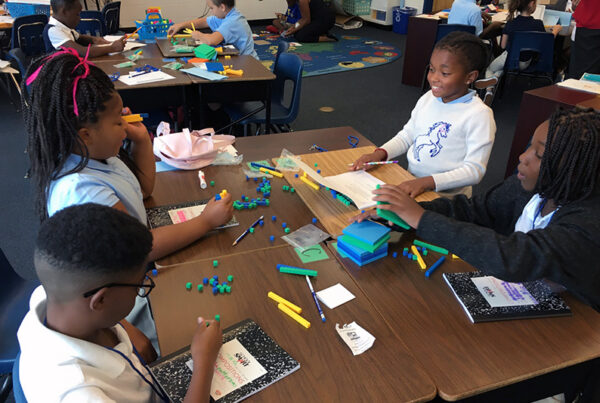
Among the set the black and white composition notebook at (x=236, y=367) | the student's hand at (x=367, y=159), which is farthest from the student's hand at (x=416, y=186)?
the black and white composition notebook at (x=236, y=367)

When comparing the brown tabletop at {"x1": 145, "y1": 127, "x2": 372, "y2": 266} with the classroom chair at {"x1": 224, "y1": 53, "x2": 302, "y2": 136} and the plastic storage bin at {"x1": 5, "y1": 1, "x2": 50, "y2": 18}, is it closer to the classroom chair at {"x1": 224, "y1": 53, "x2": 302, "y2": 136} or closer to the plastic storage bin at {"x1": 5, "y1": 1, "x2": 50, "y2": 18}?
the classroom chair at {"x1": 224, "y1": 53, "x2": 302, "y2": 136}

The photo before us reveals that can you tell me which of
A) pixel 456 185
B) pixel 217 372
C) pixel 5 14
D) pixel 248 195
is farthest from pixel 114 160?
pixel 5 14

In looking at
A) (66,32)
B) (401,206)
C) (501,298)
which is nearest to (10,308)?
(401,206)

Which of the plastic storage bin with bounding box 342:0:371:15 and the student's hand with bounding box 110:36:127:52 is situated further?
the plastic storage bin with bounding box 342:0:371:15

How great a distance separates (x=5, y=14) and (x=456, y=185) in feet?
19.0

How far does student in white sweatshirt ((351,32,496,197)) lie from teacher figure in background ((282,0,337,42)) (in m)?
6.16

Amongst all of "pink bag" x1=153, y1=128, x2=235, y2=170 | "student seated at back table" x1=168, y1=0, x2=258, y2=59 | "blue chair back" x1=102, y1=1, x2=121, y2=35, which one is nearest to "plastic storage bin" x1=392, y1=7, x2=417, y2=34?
"blue chair back" x1=102, y1=1, x2=121, y2=35

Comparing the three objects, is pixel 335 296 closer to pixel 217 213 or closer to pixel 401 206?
pixel 401 206

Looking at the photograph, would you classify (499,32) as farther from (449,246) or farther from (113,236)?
(113,236)

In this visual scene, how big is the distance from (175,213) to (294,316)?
0.64 meters

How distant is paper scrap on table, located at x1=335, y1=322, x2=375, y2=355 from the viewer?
1039 mm

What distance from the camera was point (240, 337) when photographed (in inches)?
41.6

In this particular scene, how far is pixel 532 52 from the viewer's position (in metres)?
4.92

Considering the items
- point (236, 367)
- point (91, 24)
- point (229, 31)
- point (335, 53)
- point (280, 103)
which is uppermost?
point (229, 31)
